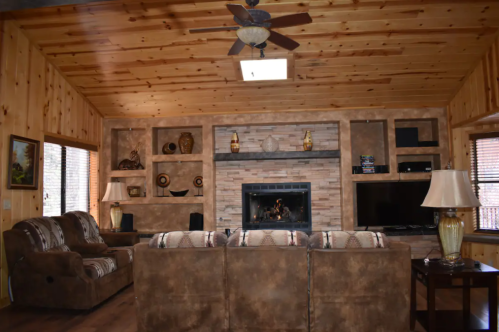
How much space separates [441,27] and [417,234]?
3.20 metres

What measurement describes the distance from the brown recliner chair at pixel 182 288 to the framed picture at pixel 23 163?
2.42 metres

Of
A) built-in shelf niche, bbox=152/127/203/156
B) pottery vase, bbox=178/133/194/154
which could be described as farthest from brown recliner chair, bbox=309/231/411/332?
built-in shelf niche, bbox=152/127/203/156

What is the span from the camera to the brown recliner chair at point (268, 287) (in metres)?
3.16

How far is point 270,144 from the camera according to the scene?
664cm

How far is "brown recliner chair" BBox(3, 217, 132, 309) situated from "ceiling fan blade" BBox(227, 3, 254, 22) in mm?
2950

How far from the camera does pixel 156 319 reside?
10.6ft

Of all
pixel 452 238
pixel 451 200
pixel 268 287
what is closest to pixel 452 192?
pixel 451 200

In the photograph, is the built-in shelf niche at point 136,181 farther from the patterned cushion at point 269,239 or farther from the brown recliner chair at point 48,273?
the patterned cushion at point 269,239

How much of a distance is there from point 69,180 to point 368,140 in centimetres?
510

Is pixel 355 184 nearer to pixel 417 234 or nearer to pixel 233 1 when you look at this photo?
pixel 417 234

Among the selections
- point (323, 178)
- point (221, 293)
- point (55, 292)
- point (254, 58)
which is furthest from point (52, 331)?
point (323, 178)

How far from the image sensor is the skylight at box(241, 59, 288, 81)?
5.23 m

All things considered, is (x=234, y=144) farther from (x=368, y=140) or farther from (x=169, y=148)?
(x=368, y=140)

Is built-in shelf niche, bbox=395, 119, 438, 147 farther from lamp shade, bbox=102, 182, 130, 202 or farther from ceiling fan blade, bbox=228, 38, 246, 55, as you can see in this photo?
lamp shade, bbox=102, 182, 130, 202
